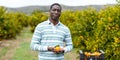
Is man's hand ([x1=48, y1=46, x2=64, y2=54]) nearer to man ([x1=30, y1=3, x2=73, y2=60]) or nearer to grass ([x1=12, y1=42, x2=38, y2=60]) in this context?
man ([x1=30, y1=3, x2=73, y2=60])

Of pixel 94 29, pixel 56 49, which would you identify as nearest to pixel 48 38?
pixel 56 49

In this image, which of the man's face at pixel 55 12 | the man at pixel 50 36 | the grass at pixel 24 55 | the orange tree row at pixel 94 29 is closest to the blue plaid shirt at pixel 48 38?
the man at pixel 50 36

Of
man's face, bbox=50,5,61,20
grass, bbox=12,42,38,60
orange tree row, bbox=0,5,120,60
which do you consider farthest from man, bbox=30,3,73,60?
grass, bbox=12,42,38,60

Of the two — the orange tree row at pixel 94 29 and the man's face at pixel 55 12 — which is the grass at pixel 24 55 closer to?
the orange tree row at pixel 94 29

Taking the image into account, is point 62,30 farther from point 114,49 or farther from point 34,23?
point 34,23

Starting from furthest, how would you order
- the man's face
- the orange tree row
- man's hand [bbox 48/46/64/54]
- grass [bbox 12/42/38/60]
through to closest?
grass [bbox 12/42/38/60]
the orange tree row
the man's face
man's hand [bbox 48/46/64/54]

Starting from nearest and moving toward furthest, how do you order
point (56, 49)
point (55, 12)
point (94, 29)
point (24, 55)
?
point (56, 49)
point (55, 12)
point (94, 29)
point (24, 55)

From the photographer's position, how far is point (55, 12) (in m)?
4.56

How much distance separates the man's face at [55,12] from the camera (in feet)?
15.0

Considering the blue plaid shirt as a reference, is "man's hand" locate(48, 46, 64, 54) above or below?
below

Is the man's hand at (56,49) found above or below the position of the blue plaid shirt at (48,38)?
below

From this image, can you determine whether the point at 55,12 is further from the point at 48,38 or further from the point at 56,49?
the point at 56,49

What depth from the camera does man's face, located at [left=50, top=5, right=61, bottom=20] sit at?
456 centimetres

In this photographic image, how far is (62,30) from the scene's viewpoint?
4.68 metres
